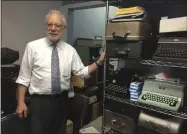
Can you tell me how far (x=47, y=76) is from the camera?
1.79 m

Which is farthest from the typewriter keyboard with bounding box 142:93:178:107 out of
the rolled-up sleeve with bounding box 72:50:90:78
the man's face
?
the man's face

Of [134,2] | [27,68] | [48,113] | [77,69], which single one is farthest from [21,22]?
[134,2]

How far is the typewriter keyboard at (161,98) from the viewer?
1.45 meters

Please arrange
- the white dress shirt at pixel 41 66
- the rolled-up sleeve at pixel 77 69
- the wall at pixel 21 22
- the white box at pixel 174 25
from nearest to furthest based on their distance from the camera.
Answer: the white box at pixel 174 25 < the white dress shirt at pixel 41 66 < the rolled-up sleeve at pixel 77 69 < the wall at pixel 21 22

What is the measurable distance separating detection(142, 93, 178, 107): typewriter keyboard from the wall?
188cm

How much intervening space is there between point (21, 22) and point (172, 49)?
208 cm

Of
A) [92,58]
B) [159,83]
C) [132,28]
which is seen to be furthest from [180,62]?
[92,58]

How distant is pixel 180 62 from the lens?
1398mm

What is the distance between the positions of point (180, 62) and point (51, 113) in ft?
3.74

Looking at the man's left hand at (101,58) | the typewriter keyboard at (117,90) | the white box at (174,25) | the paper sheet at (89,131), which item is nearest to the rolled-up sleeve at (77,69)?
the man's left hand at (101,58)

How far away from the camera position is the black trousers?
1827mm

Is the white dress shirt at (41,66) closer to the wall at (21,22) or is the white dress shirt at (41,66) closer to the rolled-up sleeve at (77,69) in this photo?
the rolled-up sleeve at (77,69)

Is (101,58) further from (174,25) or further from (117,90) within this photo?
(174,25)

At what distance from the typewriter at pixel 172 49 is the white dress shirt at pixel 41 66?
784 mm
